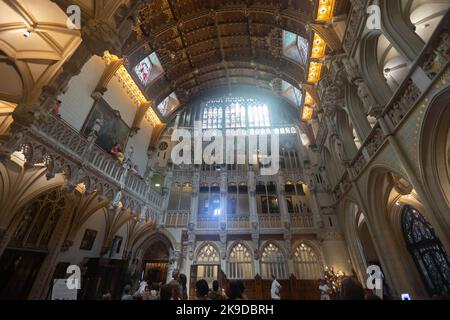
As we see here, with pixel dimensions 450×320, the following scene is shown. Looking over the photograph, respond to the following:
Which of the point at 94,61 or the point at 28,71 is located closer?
the point at 28,71

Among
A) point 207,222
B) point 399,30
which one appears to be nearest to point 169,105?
point 207,222

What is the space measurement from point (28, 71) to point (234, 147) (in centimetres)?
1262

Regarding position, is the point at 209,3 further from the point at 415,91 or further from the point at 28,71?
Result: the point at 415,91

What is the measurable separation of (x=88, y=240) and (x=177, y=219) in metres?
5.04

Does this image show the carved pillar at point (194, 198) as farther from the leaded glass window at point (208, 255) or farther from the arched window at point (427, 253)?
the arched window at point (427, 253)

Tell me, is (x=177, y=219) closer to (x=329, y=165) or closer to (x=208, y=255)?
(x=208, y=255)

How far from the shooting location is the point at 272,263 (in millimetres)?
12312

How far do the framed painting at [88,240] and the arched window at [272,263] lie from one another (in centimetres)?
979

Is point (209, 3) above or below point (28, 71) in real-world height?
above

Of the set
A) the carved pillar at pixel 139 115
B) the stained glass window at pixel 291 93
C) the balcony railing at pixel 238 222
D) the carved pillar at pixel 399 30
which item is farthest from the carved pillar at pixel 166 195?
the carved pillar at pixel 399 30

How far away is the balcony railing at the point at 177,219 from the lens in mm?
13255

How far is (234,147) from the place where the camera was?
16.5 meters

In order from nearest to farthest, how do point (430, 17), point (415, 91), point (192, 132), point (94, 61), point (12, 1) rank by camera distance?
point (12, 1) → point (415, 91) → point (430, 17) → point (94, 61) → point (192, 132)
